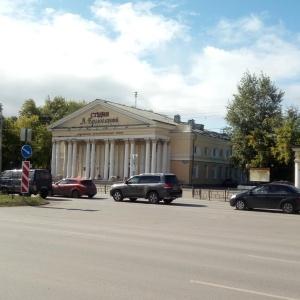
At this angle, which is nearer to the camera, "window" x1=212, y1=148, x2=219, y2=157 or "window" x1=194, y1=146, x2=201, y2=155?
"window" x1=194, y1=146, x2=201, y2=155

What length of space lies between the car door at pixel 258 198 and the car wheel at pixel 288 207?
959 mm

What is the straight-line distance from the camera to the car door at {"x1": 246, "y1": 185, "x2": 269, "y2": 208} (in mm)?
24672

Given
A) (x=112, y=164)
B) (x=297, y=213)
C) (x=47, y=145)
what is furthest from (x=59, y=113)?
(x=297, y=213)

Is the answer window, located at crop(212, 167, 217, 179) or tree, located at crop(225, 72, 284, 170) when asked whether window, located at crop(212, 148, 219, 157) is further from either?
tree, located at crop(225, 72, 284, 170)

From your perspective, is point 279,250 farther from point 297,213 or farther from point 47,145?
point 47,145

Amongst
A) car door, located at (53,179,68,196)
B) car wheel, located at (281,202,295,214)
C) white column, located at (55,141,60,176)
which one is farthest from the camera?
white column, located at (55,141,60,176)

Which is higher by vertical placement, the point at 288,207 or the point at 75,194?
the point at 288,207

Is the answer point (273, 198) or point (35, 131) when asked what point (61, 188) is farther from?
point (35, 131)

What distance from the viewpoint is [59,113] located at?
93.3 metres

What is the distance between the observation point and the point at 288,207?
24062mm

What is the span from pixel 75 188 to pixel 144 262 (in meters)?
25.4

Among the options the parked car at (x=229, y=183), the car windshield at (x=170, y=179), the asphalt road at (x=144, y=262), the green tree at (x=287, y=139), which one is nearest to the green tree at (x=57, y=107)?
the parked car at (x=229, y=183)

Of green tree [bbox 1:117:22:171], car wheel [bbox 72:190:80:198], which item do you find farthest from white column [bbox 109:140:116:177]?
car wheel [bbox 72:190:80:198]

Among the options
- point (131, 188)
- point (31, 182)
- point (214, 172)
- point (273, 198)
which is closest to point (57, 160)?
point (214, 172)
